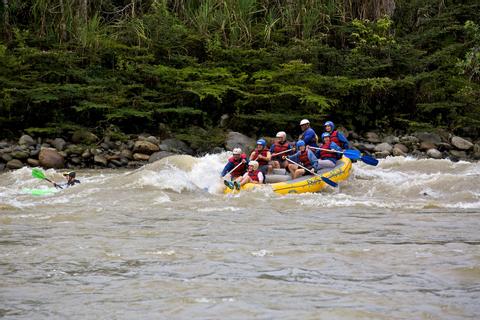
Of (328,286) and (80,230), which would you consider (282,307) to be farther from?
(80,230)

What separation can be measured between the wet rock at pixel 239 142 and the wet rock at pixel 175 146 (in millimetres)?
1095

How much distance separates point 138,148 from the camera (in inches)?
693

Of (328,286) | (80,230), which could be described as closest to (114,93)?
(80,230)

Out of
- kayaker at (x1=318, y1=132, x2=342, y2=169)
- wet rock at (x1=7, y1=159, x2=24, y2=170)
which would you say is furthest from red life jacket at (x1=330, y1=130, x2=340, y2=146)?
wet rock at (x1=7, y1=159, x2=24, y2=170)

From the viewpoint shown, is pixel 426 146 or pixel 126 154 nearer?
pixel 126 154

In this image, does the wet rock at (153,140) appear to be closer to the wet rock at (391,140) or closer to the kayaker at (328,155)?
the kayaker at (328,155)

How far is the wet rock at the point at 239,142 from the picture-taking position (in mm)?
18016

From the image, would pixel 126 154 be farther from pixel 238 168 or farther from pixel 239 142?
pixel 238 168

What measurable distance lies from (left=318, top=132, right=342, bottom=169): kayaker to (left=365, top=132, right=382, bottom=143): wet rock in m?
5.61

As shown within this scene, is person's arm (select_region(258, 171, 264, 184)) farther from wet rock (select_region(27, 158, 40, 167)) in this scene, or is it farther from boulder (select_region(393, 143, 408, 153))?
boulder (select_region(393, 143, 408, 153))

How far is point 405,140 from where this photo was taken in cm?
1922

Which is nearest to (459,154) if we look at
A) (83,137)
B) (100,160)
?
(100,160)

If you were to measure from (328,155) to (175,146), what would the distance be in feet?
19.1

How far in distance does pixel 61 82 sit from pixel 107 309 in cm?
1529
